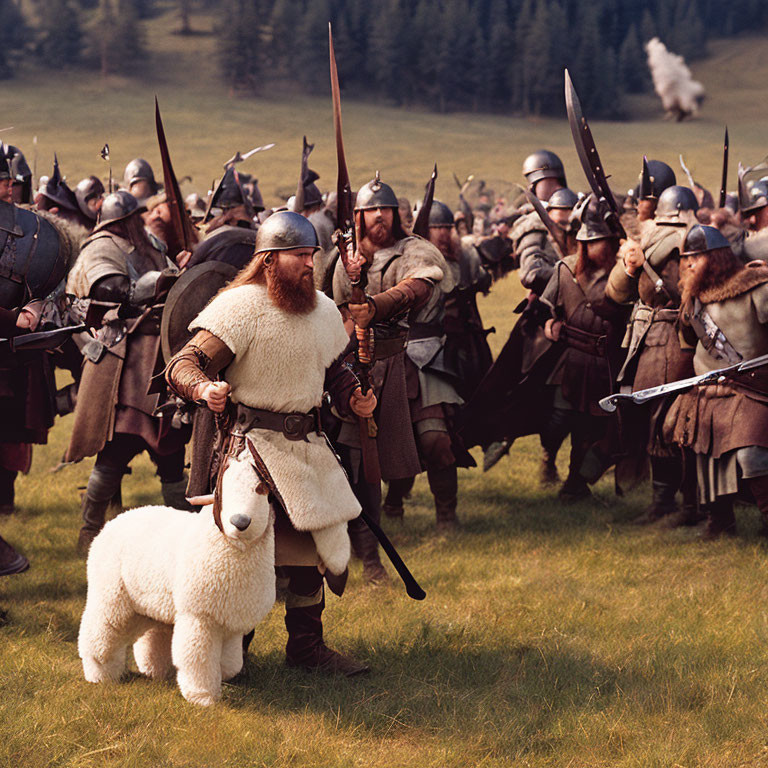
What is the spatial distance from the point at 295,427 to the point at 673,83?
249 feet

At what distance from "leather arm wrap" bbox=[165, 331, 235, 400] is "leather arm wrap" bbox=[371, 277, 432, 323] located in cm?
102

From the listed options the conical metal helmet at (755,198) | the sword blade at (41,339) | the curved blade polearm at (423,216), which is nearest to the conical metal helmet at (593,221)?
the conical metal helmet at (755,198)

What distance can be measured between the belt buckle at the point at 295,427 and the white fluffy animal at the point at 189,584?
0.21 meters

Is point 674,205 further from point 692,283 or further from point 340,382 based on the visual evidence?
point 340,382

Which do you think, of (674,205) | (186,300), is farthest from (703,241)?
(186,300)

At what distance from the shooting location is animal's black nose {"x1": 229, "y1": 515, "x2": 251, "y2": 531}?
3.96 metres

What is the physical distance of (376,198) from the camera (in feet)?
19.3

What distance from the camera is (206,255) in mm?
4926

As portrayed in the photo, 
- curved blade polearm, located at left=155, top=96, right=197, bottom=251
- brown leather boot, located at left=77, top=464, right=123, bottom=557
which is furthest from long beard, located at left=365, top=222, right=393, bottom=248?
brown leather boot, located at left=77, top=464, right=123, bottom=557

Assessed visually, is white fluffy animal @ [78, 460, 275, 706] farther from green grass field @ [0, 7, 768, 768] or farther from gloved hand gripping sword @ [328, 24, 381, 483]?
gloved hand gripping sword @ [328, 24, 381, 483]

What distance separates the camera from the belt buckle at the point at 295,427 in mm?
4223

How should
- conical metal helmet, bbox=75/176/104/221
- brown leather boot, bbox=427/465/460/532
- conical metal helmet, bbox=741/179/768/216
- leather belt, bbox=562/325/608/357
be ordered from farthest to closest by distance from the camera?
conical metal helmet, bbox=75/176/104/221, leather belt, bbox=562/325/608/357, conical metal helmet, bbox=741/179/768/216, brown leather boot, bbox=427/465/460/532

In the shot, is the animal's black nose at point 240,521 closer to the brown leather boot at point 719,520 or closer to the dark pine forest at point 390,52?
the brown leather boot at point 719,520

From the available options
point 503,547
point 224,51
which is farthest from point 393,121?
point 503,547
